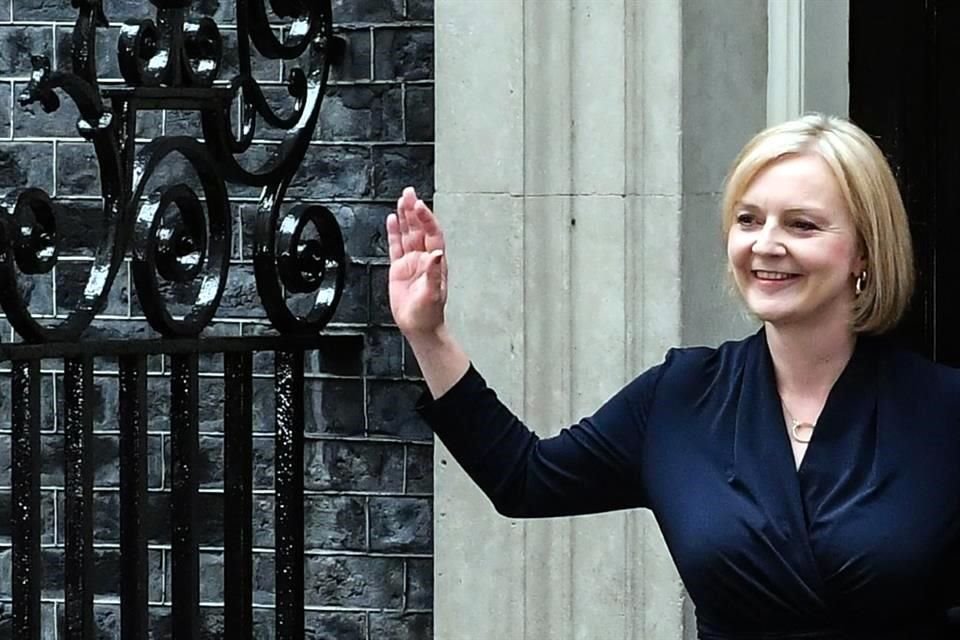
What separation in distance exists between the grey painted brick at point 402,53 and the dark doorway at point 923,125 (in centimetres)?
96

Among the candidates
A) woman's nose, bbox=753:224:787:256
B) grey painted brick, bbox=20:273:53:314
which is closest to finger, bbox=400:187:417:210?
woman's nose, bbox=753:224:787:256

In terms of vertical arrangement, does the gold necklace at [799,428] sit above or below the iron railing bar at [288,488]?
above

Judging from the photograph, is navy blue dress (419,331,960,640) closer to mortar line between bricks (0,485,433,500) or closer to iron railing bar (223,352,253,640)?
iron railing bar (223,352,253,640)

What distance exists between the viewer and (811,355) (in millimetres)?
3346

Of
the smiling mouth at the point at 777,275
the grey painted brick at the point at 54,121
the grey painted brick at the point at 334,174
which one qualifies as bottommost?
the smiling mouth at the point at 777,275

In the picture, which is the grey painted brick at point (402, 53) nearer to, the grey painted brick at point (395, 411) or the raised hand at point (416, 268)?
the grey painted brick at point (395, 411)

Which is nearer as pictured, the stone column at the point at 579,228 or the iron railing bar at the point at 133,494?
the iron railing bar at the point at 133,494

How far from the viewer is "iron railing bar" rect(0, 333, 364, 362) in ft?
12.7

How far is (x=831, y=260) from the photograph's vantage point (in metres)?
3.27

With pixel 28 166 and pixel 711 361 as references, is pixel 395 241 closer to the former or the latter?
pixel 711 361

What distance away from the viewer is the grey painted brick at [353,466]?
473cm

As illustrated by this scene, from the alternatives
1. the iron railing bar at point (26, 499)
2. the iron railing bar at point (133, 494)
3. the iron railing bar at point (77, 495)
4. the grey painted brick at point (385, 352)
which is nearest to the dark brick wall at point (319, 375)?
the grey painted brick at point (385, 352)

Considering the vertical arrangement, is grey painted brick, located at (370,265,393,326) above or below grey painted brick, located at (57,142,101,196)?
below

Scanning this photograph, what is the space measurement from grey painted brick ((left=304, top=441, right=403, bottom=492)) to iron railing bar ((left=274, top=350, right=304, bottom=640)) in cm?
15
